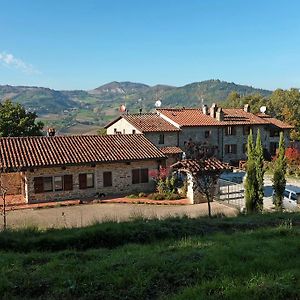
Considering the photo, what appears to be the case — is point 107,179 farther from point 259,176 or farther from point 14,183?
point 259,176

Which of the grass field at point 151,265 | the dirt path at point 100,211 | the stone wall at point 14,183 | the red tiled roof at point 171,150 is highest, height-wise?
the red tiled roof at point 171,150

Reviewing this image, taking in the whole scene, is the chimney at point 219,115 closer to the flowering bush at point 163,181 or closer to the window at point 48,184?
the flowering bush at point 163,181

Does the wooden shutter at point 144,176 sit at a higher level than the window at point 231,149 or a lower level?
lower

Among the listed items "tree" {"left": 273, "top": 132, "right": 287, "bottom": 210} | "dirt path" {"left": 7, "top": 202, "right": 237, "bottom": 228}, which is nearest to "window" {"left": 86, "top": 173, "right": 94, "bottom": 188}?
"dirt path" {"left": 7, "top": 202, "right": 237, "bottom": 228}

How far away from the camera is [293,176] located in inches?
1547

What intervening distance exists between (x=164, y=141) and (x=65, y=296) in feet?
107

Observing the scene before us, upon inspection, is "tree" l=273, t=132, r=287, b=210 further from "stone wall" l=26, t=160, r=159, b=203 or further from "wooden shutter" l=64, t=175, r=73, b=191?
"wooden shutter" l=64, t=175, r=73, b=191

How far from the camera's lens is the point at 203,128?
138ft

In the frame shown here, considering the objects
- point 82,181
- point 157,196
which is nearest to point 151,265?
point 157,196

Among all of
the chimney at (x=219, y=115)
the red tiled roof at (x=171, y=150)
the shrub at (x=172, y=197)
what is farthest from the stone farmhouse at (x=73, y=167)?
the chimney at (x=219, y=115)

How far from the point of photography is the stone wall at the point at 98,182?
2605 centimetres

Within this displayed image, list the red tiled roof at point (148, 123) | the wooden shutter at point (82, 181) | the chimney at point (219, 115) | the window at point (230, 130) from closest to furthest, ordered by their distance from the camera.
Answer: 1. the wooden shutter at point (82, 181)
2. the red tiled roof at point (148, 123)
3. the chimney at point (219, 115)
4. the window at point (230, 130)

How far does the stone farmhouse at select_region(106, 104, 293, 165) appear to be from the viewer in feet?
128

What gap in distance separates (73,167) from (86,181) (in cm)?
150
